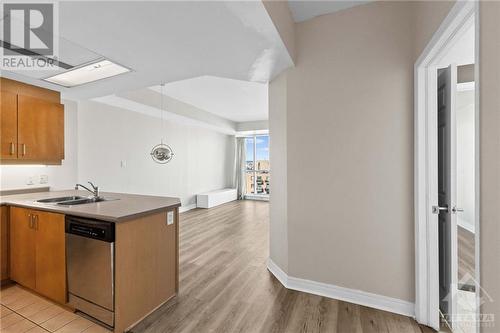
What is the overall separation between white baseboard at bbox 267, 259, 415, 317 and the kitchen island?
123 cm

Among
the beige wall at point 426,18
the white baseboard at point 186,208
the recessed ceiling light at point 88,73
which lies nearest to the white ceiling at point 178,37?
the recessed ceiling light at point 88,73

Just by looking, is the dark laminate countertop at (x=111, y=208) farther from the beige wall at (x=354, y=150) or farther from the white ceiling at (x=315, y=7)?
the white ceiling at (x=315, y=7)

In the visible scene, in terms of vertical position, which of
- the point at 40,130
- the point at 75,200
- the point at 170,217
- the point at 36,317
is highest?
the point at 40,130

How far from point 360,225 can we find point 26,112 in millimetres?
4063

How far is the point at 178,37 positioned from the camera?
192 cm

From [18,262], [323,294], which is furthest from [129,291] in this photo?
[323,294]

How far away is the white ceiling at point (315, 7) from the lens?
2.21 metres

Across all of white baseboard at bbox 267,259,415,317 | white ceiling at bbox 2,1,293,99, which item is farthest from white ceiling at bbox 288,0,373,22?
white baseboard at bbox 267,259,415,317

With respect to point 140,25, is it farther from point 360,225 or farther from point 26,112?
point 360,225

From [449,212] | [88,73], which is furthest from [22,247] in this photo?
[449,212]

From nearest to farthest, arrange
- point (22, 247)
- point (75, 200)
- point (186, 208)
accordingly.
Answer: point (22, 247) → point (75, 200) → point (186, 208)

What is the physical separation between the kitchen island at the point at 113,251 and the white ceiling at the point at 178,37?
144cm

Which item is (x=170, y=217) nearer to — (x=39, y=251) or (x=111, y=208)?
(x=111, y=208)
